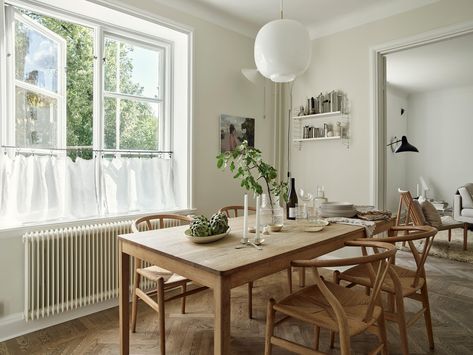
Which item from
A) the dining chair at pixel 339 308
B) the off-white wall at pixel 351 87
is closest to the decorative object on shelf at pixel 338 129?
the off-white wall at pixel 351 87

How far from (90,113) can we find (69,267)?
1.28m

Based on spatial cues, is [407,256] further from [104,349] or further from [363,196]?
[104,349]

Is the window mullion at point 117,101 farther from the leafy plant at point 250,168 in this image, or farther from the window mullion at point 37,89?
the leafy plant at point 250,168

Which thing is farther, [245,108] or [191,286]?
[245,108]

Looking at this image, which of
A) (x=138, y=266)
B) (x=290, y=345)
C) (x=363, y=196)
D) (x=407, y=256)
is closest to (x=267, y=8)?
(x=363, y=196)

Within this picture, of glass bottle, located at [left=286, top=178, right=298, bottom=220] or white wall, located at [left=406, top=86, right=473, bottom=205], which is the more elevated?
white wall, located at [left=406, top=86, right=473, bottom=205]

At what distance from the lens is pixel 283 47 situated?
6.19ft

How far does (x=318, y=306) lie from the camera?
63.8 inches

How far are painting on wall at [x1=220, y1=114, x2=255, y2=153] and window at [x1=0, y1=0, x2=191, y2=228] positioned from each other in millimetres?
458

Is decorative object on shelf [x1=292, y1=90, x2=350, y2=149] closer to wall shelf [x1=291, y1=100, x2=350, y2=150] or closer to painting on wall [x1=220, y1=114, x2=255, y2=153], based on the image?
wall shelf [x1=291, y1=100, x2=350, y2=150]

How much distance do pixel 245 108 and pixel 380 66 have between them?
1.47 m

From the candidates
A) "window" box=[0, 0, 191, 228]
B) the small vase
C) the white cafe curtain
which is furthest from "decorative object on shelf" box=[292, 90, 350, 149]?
the small vase

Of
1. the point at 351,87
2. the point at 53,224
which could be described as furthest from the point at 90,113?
the point at 351,87

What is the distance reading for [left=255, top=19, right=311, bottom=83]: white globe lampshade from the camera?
1.88m
